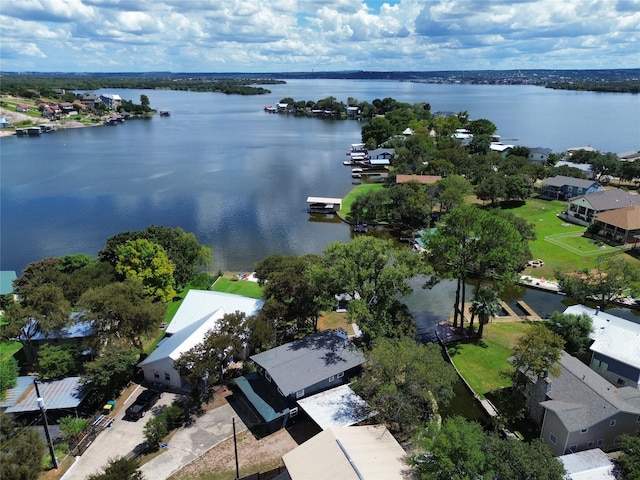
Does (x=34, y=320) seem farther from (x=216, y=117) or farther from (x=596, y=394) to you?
(x=216, y=117)

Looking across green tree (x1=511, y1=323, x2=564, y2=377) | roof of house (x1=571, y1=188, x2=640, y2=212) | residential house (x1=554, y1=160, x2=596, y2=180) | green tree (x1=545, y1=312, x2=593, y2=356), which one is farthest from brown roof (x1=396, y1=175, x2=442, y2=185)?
green tree (x1=511, y1=323, x2=564, y2=377)

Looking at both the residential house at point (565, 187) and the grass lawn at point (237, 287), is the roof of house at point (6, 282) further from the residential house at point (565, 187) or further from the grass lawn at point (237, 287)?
the residential house at point (565, 187)

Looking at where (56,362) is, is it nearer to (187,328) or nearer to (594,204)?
(187,328)

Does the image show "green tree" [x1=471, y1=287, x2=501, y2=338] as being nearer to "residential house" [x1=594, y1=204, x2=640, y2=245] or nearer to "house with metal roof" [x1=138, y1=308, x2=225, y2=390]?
"house with metal roof" [x1=138, y1=308, x2=225, y2=390]

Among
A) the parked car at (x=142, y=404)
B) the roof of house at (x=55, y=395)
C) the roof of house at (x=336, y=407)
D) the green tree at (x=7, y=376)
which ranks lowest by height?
the parked car at (x=142, y=404)

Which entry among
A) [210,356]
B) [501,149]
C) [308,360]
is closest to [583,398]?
[308,360]

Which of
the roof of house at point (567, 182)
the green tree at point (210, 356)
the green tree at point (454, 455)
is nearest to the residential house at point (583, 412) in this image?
the green tree at point (454, 455)
